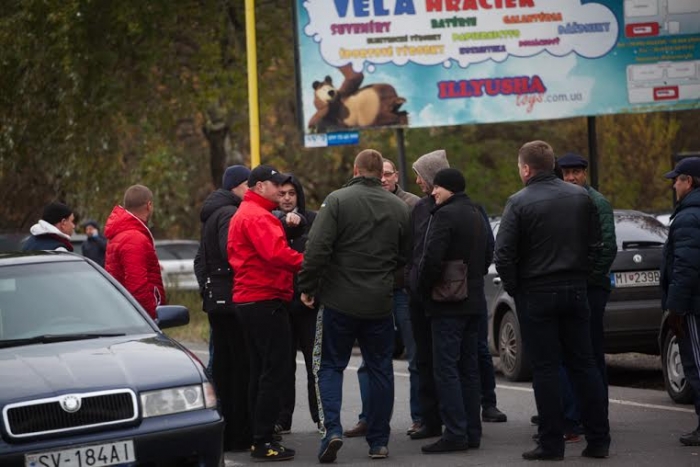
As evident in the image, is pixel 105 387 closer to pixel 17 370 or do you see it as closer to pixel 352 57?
pixel 17 370

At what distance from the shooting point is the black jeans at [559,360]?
9.05 m

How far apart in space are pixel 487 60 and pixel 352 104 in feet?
6.93

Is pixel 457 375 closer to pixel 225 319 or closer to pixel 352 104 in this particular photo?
pixel 225 319

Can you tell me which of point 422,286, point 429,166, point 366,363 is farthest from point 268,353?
point 429,166

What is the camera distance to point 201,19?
27031 millimetres

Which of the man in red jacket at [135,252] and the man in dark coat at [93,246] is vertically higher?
the man in red jacket at [135,252]

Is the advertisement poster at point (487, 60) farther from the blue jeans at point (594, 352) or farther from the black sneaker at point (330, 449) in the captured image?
the black sneaker at point (330, 449)

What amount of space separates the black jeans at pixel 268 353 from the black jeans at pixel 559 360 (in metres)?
1.59

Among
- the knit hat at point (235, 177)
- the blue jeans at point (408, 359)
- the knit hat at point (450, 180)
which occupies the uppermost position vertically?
the knit hat at point (235, 177)

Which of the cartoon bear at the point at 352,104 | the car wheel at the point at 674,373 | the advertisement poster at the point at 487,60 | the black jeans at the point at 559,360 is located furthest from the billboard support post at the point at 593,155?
the black jeans at the point at 559,360

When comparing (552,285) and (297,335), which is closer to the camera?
(552,285)

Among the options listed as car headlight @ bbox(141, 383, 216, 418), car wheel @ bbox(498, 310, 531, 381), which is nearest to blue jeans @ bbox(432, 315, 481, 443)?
car headlight @ bbox(141, 383, 216, 418)

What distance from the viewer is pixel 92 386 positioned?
725cm

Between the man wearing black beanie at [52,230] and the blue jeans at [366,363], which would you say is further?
the man wearing black beanie at [52,230]
